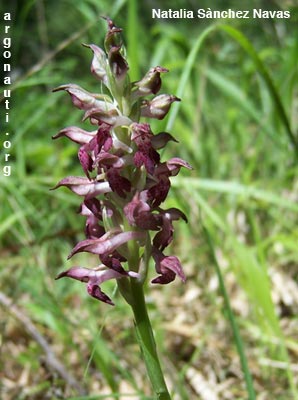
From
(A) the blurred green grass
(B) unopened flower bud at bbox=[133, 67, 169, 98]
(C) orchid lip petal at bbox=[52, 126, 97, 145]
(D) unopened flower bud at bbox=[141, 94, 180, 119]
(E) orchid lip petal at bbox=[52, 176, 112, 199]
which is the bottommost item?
(A) the blurred green grass

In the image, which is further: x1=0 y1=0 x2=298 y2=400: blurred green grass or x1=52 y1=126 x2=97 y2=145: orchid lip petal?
x1=0 y1=0 x2=298 y2=400: blurred green grass

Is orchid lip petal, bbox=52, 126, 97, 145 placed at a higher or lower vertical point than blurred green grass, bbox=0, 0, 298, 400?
higher

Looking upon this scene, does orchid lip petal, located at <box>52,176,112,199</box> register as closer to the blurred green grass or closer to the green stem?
the green stem

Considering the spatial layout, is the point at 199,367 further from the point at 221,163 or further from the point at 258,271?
the point at 221,163

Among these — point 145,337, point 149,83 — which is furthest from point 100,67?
point 145,337

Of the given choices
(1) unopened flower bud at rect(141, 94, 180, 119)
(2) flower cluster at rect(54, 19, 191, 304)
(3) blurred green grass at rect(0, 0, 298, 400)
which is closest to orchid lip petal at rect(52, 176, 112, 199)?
(2) flower cluster at rect(54, 19, 191, 304)

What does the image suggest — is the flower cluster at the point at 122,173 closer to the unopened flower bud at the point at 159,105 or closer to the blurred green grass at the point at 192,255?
the unopened flower bud at the point at 159,105
